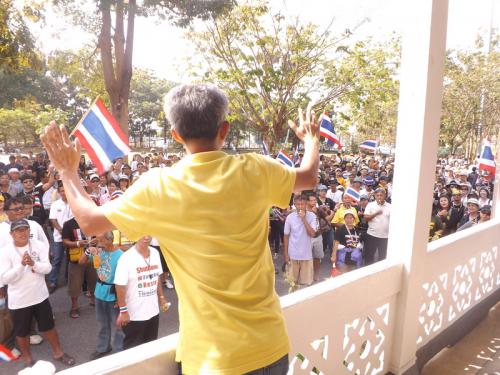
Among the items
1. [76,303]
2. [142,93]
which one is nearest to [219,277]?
[76,303]

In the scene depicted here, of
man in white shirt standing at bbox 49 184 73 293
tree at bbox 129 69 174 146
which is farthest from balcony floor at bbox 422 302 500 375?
tree at bbox 129 69 174 146

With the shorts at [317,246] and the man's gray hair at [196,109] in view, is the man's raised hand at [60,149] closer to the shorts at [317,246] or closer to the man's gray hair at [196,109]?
the man's gray hair at [196,109]

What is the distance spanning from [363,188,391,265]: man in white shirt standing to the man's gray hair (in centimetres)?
628

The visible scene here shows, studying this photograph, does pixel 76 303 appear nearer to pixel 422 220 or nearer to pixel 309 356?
Result: pixel 309 356

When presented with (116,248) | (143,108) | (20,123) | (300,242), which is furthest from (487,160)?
(20,123)

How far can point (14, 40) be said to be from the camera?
693 centimetres

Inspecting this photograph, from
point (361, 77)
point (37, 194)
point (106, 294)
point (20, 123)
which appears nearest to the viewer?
point (106, 294)

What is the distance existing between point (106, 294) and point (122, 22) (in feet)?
24.5

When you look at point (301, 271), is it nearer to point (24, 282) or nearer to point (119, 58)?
point (24, 282)

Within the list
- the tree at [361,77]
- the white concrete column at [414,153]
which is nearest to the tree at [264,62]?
the tree at [361,77]

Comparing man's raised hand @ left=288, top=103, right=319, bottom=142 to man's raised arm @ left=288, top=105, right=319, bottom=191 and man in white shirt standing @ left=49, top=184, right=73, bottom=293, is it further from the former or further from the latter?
man in white shirt standing @ left=49, top=184, right=73, bottom=293

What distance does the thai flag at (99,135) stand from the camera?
2.68 m

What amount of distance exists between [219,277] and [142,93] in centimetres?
2464

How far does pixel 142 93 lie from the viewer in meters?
24.4
